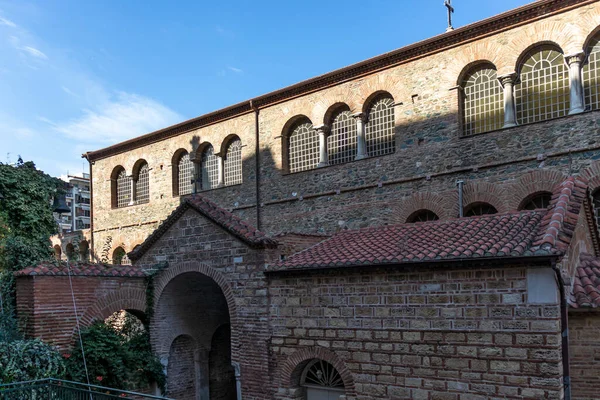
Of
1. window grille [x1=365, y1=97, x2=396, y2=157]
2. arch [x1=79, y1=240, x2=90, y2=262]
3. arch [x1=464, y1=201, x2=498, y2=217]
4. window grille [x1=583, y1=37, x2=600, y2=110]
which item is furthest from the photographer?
arch [x1=79, y1=240, x2=90, y2=262]

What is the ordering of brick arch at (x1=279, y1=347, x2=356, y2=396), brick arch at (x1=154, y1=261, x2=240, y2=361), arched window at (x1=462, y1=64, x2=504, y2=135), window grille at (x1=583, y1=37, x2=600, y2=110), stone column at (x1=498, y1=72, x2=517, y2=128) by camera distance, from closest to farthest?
brick arch at (x1=279, y1=347, x2=356, y2=396) < brick arch at (x1=154, y1=261, x2=240, y2=361) < window grille at (x1=583, y1=37, x2=600, y2=110) < stone column at (x1=498, y1=72, x2=517, y2=128) < arched window at (x1=462, y1=64, x2=504, y2=135)

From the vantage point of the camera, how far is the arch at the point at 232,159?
19.2m

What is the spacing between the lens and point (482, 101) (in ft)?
45.0

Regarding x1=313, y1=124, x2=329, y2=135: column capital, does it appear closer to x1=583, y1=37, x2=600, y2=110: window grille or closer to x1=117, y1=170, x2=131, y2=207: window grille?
x1=583, y1=37, x2=600, y2=110: window grille

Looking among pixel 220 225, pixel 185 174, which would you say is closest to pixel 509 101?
pixel 220 225

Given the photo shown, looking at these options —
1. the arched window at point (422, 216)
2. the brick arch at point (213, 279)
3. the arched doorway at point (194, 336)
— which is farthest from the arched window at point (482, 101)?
the arched doorway at point (194, 336)

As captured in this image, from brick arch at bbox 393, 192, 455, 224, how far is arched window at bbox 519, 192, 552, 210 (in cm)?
172

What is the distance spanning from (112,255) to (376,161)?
1379 cm

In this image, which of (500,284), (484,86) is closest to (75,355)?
(500,284)

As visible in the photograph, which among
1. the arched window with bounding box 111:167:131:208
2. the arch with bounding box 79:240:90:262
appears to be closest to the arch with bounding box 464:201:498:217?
the arched window with bounding box 111:167:131:208

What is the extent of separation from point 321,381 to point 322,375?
111 millimetres

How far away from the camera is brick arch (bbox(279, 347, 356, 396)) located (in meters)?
8.95

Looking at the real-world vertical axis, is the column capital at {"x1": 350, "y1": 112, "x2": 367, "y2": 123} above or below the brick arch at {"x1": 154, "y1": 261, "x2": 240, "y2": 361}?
above

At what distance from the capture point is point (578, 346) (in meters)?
8.03
